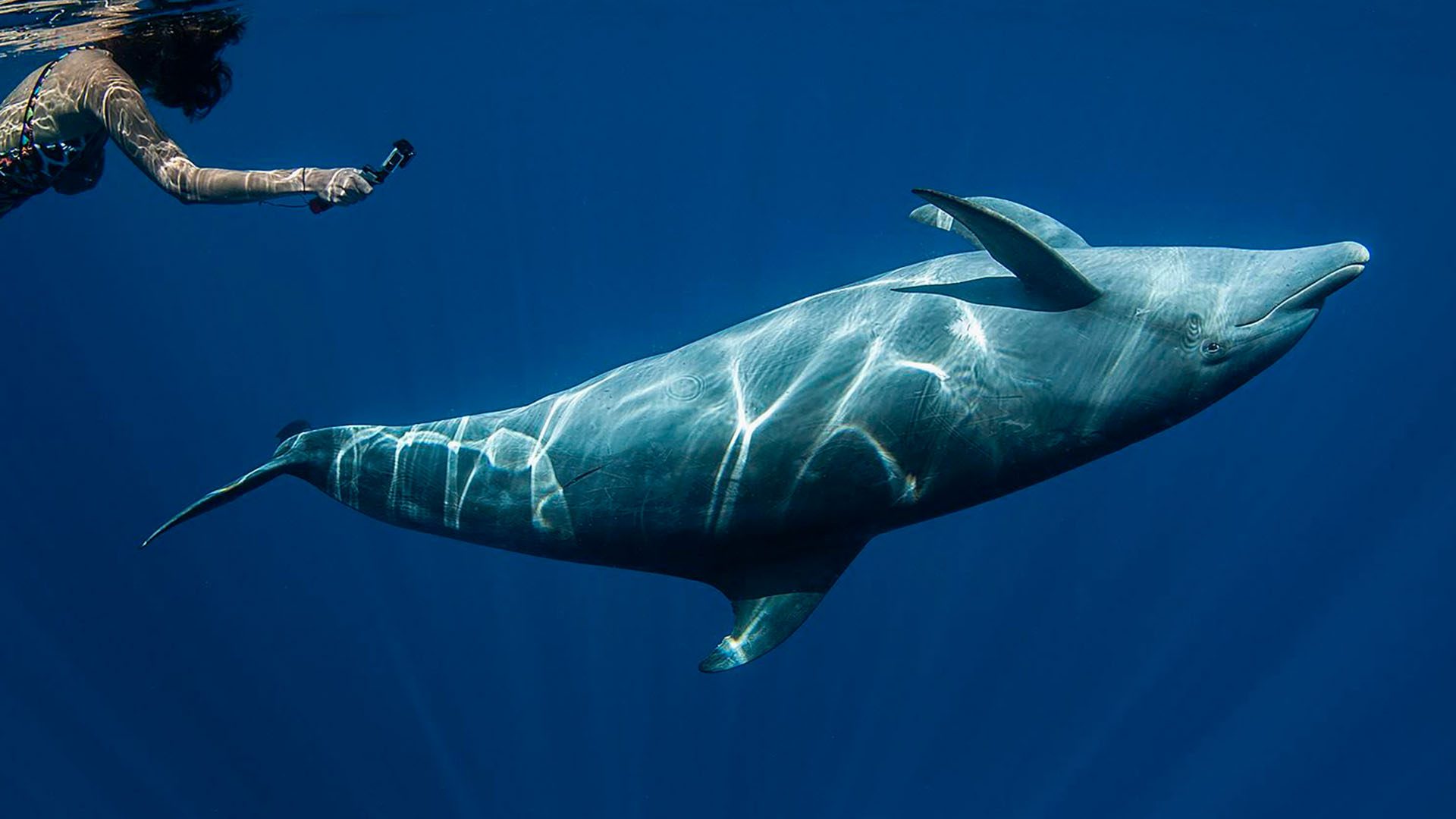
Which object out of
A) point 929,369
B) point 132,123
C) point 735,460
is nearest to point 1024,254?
point 929,369

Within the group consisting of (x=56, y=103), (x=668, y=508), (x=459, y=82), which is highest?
(x=459, y=82)

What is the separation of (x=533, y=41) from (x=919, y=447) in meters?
20.2

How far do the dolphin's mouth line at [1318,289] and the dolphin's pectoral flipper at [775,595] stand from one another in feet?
7.66

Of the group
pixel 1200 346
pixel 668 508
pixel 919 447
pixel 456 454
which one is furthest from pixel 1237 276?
pixel 456 454

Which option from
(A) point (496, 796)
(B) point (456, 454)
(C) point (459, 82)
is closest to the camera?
(B) point (456, 454)

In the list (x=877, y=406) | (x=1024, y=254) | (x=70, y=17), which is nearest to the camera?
(x=1024, y=254)

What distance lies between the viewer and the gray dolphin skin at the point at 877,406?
3.89 m

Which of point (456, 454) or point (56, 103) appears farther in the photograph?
point (456, 454)

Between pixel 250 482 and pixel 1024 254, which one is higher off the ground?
pixel 1024 254

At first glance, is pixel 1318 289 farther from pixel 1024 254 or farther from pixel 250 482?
pixel 250 482

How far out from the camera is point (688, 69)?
983 inches

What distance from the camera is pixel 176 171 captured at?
3646 millimetres

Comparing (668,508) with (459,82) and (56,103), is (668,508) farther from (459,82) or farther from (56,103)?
(459,82)

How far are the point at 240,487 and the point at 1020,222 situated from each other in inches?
201
